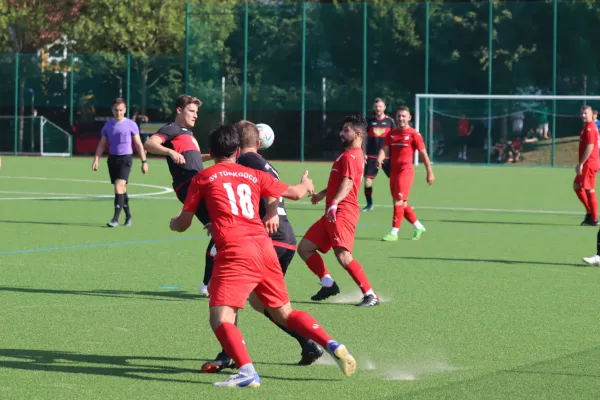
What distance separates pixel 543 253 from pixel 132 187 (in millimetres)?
14519

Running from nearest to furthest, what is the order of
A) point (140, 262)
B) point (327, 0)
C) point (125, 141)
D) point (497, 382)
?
point (497, 382)
point (140, 262)
point (125, 141)
point (327, 0)

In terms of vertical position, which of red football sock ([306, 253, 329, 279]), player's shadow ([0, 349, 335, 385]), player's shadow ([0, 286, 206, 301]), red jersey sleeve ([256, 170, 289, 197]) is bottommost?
player's shadow ([0, 349, 335, 385])

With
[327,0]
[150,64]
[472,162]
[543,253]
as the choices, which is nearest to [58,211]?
[543,253]

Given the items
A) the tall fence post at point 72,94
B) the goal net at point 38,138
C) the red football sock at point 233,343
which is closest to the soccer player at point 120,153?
the red football sock at point 233,343

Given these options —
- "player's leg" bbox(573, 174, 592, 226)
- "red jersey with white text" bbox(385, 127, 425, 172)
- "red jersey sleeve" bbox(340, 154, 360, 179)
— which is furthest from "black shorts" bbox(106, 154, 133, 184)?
"red jersey sleeve" bbox(340, 154, 360, 179)

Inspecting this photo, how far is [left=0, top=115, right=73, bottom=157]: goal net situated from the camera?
1849 inches

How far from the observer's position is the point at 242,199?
7.25 metres

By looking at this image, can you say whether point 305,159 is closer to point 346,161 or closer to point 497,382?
point 346,161

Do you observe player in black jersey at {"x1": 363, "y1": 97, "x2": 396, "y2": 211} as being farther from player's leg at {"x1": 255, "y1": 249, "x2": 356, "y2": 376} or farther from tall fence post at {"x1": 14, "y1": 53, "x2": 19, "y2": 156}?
tall fence post at {"x1": 14, "y1": 53, "x2": 19, "y2": 156}

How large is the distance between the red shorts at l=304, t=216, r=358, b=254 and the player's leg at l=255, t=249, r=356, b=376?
3.18m

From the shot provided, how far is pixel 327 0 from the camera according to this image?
200ft

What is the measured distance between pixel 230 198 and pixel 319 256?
141 inches

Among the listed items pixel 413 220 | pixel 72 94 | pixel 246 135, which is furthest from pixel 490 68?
pixel 246 135

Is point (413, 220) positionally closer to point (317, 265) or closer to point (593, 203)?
point (593, 203)
